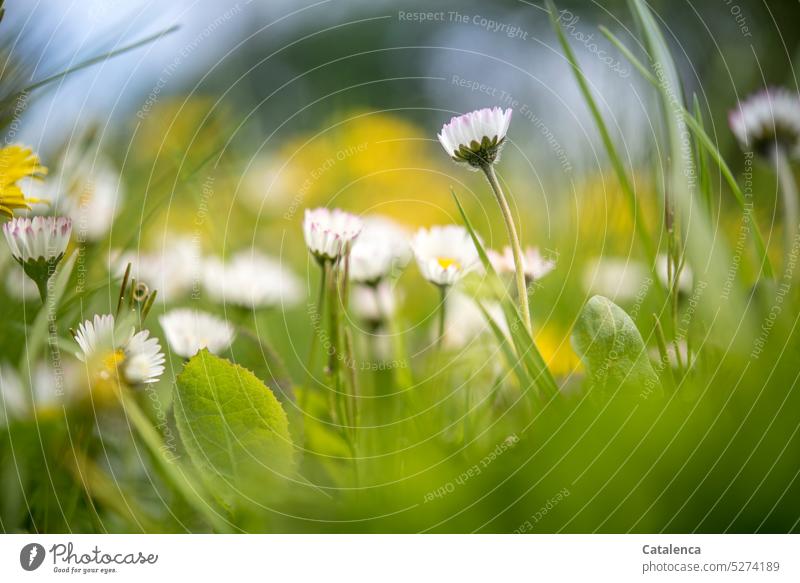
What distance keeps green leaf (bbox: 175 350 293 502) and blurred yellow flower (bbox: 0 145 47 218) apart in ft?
0.47

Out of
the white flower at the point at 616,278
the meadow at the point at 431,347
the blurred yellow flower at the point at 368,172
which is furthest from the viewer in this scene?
the blurred yellow flower at the point at 368,172

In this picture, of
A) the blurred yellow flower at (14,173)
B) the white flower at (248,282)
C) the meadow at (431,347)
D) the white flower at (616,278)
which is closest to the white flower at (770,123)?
the meadow at (431,347)

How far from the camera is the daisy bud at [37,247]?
0.37 m

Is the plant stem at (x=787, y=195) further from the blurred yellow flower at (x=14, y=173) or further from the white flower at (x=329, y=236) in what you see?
the blurred yellow flower at (x=14, y=173)

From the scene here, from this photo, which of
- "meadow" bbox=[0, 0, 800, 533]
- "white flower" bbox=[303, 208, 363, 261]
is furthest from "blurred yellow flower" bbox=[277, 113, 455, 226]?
"white flower" bbox=[303, 208, 363, 261]

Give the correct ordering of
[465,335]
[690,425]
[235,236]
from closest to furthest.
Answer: [690,425] → [465,335] → [235,236]

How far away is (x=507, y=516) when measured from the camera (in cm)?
32

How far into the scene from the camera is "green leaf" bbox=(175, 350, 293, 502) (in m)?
0.34

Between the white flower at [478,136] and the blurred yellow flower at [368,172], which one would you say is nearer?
the white flower at [478,136]

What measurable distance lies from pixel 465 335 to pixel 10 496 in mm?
261

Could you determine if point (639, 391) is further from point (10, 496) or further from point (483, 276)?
point (10, 496)

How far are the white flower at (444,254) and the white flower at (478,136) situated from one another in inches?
2.3

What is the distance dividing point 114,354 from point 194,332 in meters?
0.04

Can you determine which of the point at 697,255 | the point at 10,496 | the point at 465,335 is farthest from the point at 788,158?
the point at 10,496
